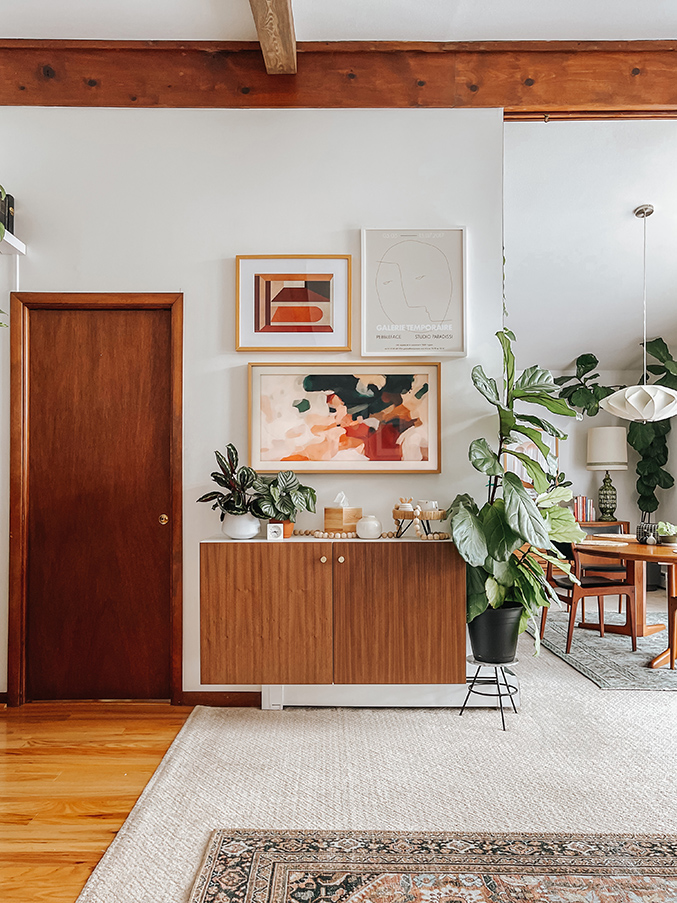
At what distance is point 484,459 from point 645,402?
2458mm

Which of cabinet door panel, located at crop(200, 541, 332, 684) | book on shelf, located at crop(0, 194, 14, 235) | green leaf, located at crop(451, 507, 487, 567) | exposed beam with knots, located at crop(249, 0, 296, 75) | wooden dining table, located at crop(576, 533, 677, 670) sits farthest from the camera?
wooden dining table, located at crop(576, 533, 677, 670)

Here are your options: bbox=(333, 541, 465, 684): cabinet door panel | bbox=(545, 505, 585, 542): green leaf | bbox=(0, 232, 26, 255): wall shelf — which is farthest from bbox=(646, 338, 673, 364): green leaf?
bbox=(0, 232, 26, 255): wall shelf

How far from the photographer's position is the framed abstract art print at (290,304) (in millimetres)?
3352

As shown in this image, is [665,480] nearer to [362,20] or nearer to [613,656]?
[613,656]

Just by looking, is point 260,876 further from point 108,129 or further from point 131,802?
point 108,129

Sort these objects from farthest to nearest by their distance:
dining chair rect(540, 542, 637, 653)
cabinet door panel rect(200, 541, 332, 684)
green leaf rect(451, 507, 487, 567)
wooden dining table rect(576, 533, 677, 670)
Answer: dining chair rect(540, 542, 637, 653)
wooden dining table rect(576, 533, 677, 670)
cabinet door panel rect(200, 541, 332, 684)
green leaf rect(451, 507, 487, 567)

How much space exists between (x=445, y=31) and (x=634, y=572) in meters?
3.36

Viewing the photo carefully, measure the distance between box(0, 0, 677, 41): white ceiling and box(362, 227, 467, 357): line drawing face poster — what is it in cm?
92

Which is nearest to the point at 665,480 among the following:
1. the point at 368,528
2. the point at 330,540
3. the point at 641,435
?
the point at 641,435

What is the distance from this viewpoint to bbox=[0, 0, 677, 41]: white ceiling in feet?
9.98

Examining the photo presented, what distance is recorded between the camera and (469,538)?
114 inches

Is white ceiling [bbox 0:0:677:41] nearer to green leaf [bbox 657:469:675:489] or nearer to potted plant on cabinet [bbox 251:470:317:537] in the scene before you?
potted plant on cabinet [bbox 251:470:317:537]

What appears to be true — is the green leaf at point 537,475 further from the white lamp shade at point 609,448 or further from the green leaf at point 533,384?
the white lamp shade at point 609,448

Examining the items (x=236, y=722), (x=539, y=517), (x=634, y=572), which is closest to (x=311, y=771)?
(x=236, y=722)
